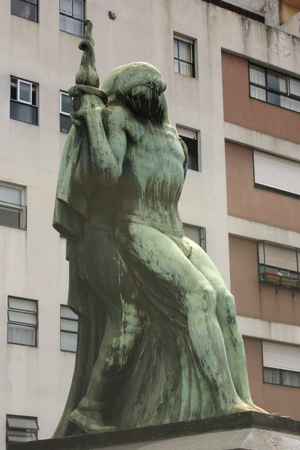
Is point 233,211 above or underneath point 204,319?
above

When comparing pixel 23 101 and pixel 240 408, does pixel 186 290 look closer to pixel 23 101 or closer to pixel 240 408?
pixel 240 408

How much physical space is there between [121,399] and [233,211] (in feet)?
84.4

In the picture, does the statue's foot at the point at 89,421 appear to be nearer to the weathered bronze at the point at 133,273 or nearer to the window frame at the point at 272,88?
the weathered bronze at the point at 133,273

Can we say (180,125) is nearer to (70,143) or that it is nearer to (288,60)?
(288,60)

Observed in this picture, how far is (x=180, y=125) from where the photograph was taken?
1443 inches

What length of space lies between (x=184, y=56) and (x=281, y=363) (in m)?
9.66

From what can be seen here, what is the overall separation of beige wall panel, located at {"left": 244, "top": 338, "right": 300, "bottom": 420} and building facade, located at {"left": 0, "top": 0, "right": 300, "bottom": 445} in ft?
0.17

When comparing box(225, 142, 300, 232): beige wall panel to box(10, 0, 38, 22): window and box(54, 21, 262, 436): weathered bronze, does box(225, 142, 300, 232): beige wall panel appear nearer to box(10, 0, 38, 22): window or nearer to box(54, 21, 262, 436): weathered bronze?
box(10, 0, 38, 22): window

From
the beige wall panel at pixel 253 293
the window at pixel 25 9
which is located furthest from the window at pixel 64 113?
the beige wall panel at pixel 253 293

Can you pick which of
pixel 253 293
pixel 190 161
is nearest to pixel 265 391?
pixel 253 293

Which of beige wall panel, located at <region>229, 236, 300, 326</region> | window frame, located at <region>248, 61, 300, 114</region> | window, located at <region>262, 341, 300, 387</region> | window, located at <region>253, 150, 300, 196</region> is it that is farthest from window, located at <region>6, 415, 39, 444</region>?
window frame, located at <region>248, 61, 300, 114</region>

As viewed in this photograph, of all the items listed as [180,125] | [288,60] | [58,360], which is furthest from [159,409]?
[288,60]

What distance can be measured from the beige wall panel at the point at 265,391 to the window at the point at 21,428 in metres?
7.72

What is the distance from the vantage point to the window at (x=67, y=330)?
31.7 metres
